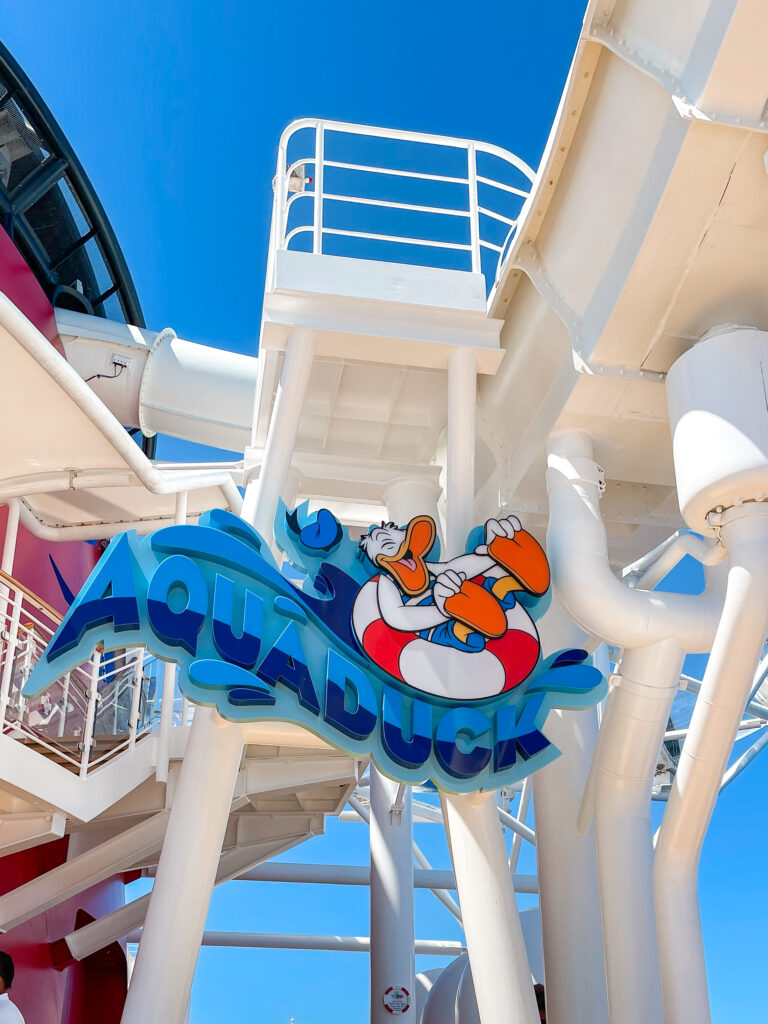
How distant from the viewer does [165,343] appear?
46.1ft

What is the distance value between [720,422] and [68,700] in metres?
6.56

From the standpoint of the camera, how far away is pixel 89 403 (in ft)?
27.5

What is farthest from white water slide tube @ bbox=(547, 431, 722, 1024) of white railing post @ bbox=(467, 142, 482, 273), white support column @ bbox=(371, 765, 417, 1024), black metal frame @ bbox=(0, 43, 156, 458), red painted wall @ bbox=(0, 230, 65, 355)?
black metal frame @ bbox=(0, 43, 156, 458)

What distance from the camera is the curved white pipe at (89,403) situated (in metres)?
7.51

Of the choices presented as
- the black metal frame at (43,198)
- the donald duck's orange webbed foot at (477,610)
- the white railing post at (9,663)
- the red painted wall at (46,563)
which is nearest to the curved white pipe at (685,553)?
the donald duck's orange webbed foot at (477,610)

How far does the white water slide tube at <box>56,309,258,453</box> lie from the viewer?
1376 centimetres

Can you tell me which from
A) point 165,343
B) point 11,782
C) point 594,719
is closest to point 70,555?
point 165,343

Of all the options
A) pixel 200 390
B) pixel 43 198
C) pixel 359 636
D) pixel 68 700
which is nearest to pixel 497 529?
pixel 359 636

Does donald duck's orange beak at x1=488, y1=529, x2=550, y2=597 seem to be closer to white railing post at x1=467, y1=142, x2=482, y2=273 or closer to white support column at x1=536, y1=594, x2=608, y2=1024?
white support column at x1=536, y1=594, x2=608, y2=1024

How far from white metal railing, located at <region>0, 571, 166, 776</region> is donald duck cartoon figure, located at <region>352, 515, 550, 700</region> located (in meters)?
2.40

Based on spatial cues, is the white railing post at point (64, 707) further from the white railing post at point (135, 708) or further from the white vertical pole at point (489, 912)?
the white vertical pole at point (489, 912)

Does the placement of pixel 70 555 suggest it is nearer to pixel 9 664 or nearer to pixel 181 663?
pixel 9 664

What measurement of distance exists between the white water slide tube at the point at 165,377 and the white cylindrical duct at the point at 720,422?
7649 millimetres

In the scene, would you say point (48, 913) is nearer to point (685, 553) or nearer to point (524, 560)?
point (524, 560)
